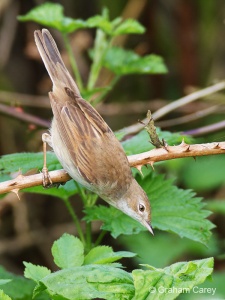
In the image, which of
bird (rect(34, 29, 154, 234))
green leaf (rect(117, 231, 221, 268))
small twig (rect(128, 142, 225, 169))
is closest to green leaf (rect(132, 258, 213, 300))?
small twig (rect(128, 142, 225, 169))

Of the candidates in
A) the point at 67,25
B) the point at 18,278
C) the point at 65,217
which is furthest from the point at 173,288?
the point at 65,217

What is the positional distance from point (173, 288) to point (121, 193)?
75.6 inches

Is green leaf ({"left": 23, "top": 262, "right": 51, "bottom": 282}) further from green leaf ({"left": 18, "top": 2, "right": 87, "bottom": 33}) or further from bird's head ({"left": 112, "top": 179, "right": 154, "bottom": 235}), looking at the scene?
green leaf ({"left": 18, "top": 2, "right": 87, "bottom": 33})

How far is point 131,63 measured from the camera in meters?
4.57

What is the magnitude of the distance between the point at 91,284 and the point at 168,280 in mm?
232

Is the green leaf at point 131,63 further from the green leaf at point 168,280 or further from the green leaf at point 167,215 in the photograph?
the green leaf at point 168,280

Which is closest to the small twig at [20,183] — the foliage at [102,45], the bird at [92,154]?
the bird at [92,154]

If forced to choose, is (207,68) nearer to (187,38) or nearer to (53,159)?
(187,38)

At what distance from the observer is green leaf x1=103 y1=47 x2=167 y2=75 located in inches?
179

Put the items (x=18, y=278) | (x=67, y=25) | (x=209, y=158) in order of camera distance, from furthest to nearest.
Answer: (x=209, y=158), (x=67, y=25), (x=18, y=278)

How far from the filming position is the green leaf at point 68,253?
2.32 m

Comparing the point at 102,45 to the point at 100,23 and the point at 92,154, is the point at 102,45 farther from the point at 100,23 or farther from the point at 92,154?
the point at 92,154

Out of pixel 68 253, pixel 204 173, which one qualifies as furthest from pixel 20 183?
pixel 204 173

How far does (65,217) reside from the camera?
305 inches
